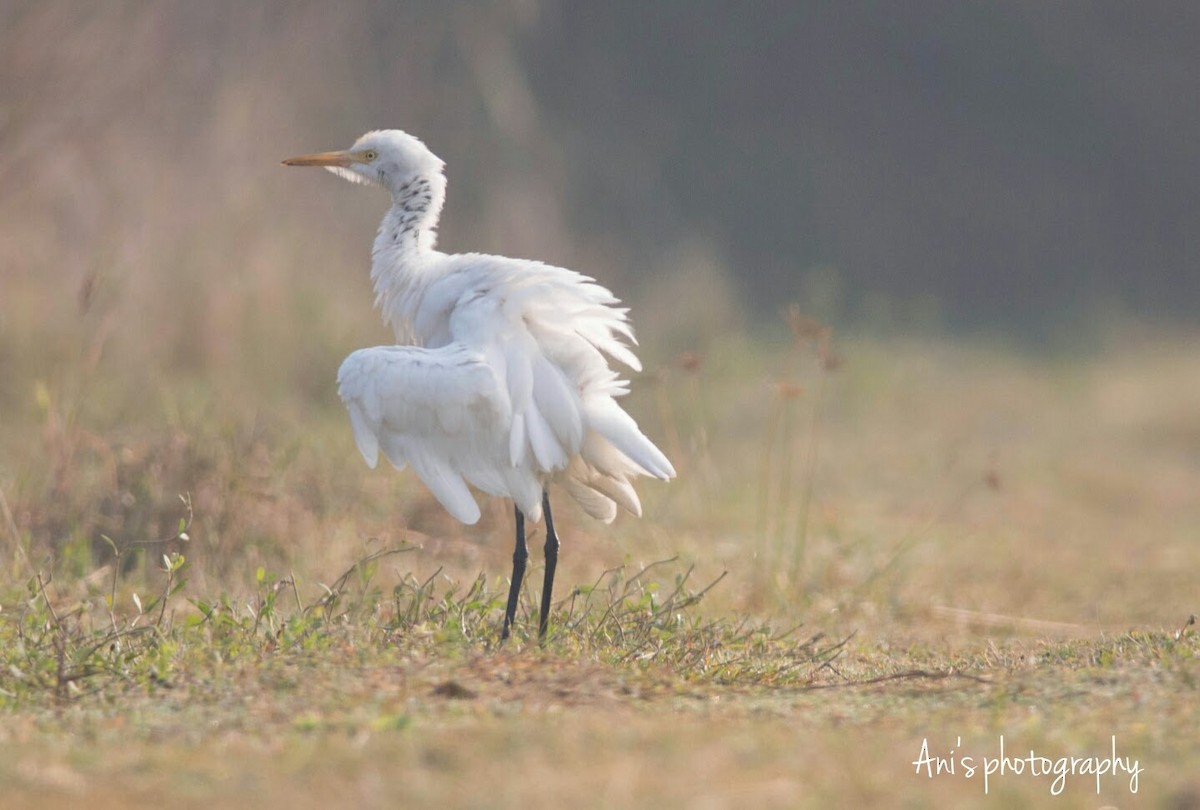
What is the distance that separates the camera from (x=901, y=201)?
734 inches

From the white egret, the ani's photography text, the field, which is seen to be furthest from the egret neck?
the ani's photography text

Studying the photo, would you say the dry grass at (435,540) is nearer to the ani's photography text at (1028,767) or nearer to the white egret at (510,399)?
the ani's photography text at (1028,767)

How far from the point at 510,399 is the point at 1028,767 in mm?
1918

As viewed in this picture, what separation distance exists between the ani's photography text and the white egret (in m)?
1.48

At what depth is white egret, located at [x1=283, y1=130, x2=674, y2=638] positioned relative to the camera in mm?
4402

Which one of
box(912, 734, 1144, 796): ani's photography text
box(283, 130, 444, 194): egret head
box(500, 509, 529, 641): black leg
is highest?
box(283, 130, 444, 194): egret head

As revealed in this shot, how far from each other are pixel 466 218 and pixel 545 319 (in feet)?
23.8

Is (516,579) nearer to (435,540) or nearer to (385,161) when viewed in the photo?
(385,161)

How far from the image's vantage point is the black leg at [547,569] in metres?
4.43

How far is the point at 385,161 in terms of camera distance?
5.35 meters

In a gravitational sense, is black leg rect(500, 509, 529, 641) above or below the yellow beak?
below

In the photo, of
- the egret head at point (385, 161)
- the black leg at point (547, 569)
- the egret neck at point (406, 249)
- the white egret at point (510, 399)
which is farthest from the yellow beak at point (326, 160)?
the black leg at point (547, 569)

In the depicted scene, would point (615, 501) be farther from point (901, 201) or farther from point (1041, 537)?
point (901, 201)

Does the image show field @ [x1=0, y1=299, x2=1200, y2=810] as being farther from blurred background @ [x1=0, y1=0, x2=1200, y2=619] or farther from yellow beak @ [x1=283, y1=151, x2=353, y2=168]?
yellow beak @ [x1=283, y1=151, x2=353, y2=168]
